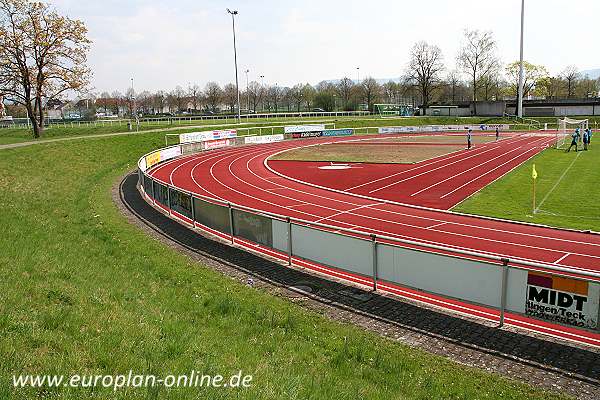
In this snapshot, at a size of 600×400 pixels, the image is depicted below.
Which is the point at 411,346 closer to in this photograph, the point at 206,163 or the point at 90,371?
the point at 90,371

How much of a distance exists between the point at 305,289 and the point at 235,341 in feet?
13.4

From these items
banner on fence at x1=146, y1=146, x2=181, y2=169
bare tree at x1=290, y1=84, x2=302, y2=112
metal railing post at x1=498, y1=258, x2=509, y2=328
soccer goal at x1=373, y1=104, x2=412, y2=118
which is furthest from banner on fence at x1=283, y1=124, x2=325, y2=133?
bare tree at x1=290, y1=84, x2=302, y2=112

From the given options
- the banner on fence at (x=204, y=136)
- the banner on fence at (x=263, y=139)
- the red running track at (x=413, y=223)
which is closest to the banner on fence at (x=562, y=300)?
the red running track at (x=413, y=223)

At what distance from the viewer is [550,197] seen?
79.6ft

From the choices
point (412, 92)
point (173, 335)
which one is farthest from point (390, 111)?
point (173, 335)

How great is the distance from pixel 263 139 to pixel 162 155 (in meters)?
21.4

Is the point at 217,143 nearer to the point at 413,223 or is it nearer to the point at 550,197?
the point at 550,197

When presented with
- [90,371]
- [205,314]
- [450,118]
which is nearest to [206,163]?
[205,314]

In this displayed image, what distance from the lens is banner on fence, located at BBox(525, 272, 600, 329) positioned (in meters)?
8.52

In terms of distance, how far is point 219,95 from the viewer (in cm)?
14625

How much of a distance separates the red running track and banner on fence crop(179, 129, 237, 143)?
59.0 feet

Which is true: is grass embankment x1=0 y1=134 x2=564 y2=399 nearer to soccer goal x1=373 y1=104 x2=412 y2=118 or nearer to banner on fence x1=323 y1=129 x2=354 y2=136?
banner on fence x1=323 y1=129 x2=354 y2=136

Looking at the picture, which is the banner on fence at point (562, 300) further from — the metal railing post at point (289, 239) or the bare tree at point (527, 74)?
the bare tree at point (527, 74)

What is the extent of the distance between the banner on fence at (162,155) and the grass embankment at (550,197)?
83.1ft
